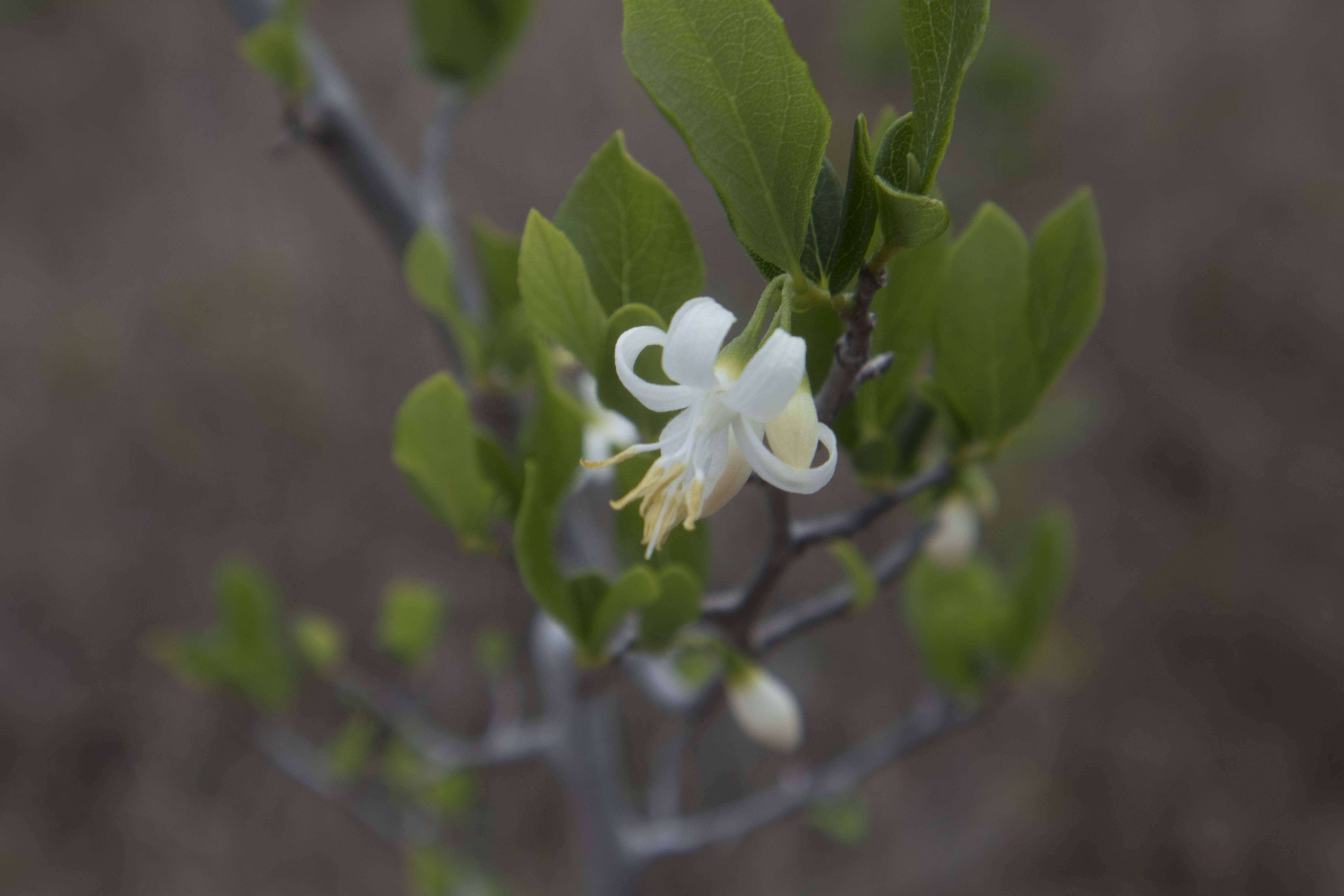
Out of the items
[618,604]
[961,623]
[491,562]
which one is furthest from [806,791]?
[491,562]

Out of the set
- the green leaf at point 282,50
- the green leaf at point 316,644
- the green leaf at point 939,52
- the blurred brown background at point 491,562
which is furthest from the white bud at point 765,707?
the blurred brown background at point 491,562

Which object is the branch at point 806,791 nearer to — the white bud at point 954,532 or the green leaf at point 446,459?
the white bud at point 954,532

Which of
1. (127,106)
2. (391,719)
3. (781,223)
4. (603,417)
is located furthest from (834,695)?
(127,106)

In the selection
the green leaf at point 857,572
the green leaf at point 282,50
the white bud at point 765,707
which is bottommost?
the white bud at point 765,707

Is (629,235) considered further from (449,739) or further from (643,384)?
(449,739)

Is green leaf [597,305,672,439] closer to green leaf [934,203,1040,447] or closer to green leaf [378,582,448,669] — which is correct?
green leaf [934,203,1040,447]
